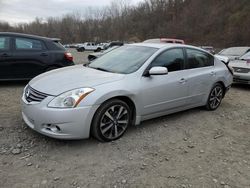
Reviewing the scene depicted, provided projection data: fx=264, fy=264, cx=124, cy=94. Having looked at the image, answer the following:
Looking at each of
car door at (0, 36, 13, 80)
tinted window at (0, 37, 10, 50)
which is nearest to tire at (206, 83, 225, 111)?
car door at (0, 36, 13, 80)

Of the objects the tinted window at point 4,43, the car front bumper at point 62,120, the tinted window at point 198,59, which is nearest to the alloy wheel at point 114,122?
the car front bumper at point 62,120

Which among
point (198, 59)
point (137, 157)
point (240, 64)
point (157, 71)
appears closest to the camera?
point (137, 157)

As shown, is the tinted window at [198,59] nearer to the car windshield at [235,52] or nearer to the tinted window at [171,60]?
the tinted window at [171,60]

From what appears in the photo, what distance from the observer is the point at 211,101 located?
5695 millimetres

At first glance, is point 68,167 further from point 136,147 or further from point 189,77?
point 189,77

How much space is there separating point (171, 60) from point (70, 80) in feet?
6.28

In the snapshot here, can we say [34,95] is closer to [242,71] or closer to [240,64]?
[242,71]

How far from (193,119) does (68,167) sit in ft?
9.21

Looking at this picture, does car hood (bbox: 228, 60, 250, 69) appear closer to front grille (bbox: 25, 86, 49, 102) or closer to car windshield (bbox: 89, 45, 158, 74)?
car windshield (bbox: 89, 45, 158, 74)

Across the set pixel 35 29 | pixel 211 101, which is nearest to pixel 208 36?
pixel 211 101

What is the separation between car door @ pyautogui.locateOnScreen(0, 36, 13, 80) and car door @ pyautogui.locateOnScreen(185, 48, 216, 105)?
4650 millimetres

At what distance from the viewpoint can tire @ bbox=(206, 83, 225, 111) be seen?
5.66 meters

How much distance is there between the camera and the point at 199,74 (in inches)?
205

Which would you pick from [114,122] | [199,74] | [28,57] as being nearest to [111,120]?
[114,122]
